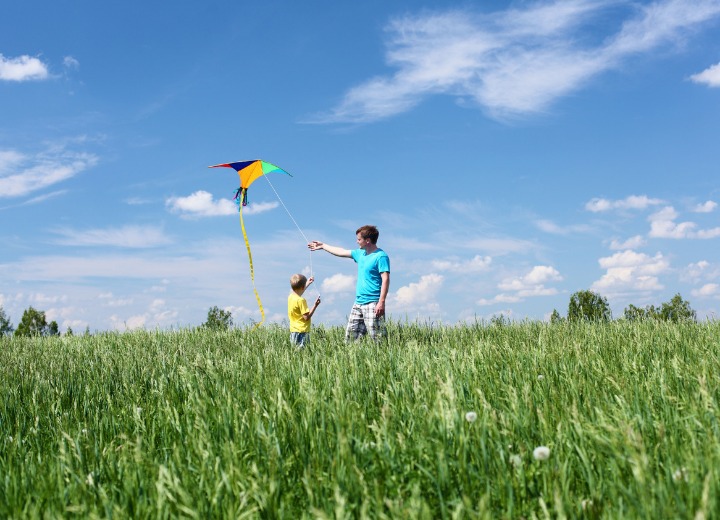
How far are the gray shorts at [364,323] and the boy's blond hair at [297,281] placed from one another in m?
0.96

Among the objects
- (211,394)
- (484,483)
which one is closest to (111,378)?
(211,394)

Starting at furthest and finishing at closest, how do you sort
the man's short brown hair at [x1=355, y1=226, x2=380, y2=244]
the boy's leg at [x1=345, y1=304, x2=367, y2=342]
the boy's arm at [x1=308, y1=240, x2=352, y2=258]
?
the boy's arm at [x1=308, y1=240, x2=352, y2=258]
the boy's leg at [x1=345, y1=304, x2=367, y2=342]
the man's short brown hair at [x1=355, y1=226, x2=380, y2=244]

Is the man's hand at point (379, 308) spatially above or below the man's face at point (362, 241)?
below

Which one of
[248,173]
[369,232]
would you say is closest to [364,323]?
[369,232]

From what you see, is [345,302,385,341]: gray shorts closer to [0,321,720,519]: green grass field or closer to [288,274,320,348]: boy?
[288,274,320,348]: boy

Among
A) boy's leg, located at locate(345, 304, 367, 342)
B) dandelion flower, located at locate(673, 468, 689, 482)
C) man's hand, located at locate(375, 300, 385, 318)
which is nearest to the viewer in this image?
dandelion flower, located at locate(673, 468, 689, 482)

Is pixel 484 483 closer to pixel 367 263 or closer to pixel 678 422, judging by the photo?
pixel 678 422

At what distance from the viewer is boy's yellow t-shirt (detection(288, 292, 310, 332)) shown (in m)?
9.47

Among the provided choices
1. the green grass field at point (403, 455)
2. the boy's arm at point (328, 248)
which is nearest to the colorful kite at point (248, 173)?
the boy's arm at point (328, 248)

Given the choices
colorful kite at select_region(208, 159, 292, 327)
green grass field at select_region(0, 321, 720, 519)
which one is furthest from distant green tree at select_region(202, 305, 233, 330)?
green grass field at select_region(0, 321, 720, 519)

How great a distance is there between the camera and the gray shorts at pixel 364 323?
361 inches

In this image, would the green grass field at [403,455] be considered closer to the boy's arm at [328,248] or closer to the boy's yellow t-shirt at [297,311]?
the boy's yellow t-shirt at [297,311]

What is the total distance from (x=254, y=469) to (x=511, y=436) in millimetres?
1311

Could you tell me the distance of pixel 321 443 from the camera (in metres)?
3.00
